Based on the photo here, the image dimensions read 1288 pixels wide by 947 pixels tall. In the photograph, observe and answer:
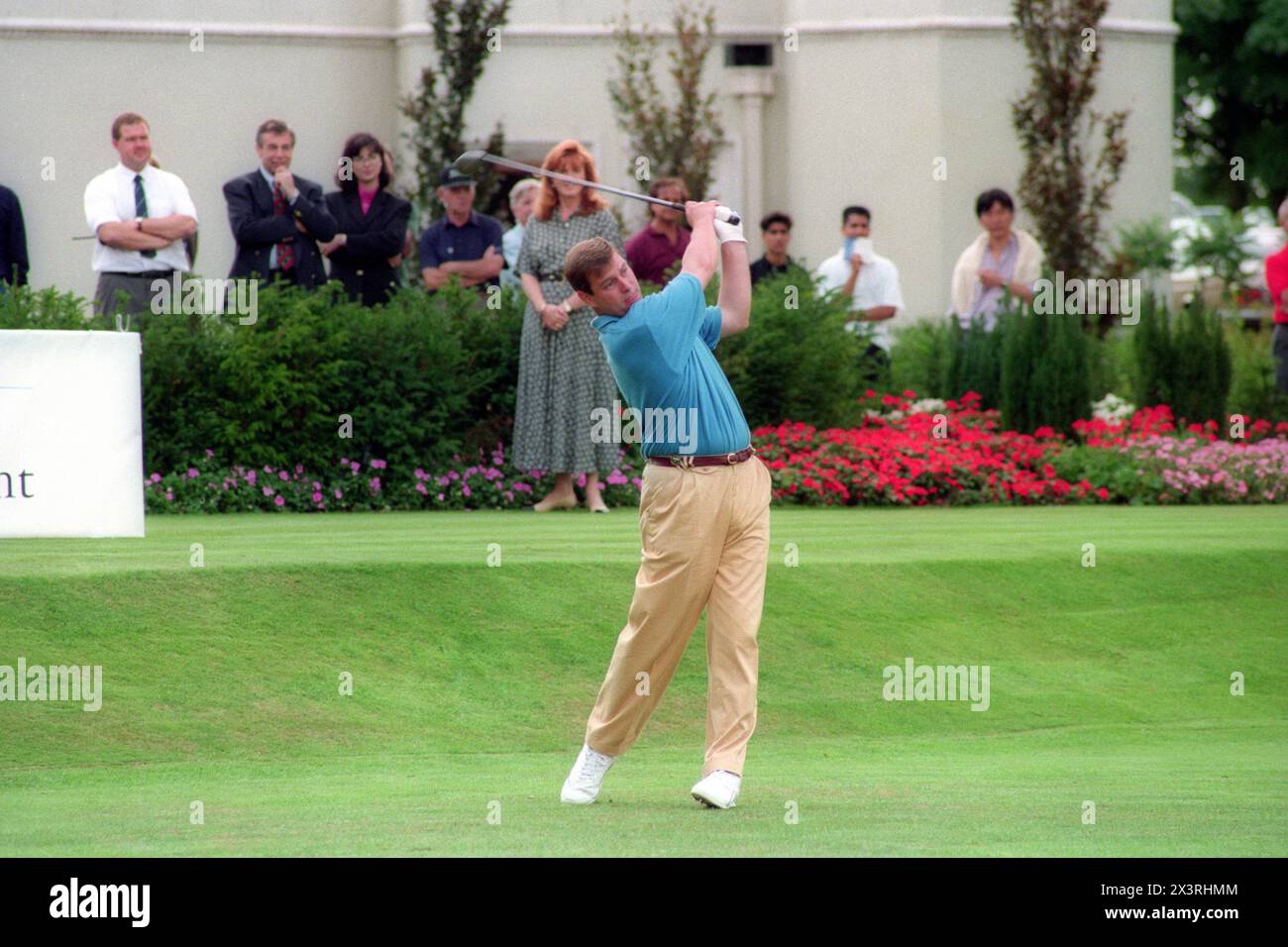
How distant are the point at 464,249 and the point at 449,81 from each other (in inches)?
290

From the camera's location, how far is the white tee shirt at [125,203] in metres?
15.0

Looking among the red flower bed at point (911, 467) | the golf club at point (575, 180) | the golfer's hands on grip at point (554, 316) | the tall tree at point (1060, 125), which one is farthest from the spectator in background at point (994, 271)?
the golf club at point (575, 180)

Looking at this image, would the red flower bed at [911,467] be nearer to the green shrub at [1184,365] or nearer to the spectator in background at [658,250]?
the spectator in background at [658,250]

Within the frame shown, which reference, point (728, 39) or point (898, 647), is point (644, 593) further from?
point (728, 39)

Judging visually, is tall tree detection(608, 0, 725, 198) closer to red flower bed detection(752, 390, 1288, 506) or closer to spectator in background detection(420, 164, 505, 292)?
red flower bed detection(752, 390, 1288, 506)

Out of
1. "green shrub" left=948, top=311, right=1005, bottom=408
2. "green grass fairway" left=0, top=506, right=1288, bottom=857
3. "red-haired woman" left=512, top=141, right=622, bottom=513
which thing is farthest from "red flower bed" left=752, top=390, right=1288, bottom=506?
"green grass fairway" left=0, top=506, right=1288, bottom=857

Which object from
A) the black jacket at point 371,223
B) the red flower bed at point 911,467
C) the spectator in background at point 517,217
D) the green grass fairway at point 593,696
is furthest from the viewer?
the spectator in background at point 517,217

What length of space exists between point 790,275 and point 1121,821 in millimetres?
10602

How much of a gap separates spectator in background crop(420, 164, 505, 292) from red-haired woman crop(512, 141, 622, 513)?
196cm

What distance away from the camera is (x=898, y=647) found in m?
11.6

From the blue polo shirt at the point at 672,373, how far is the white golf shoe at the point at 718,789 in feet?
3.97

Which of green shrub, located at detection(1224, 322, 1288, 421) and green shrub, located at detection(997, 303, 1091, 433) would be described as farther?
green shrub, located at detection(1224, 322, 1288, 421)

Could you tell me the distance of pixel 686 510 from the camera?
8117 millimetres

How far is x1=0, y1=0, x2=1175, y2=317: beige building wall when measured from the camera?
2334cm
